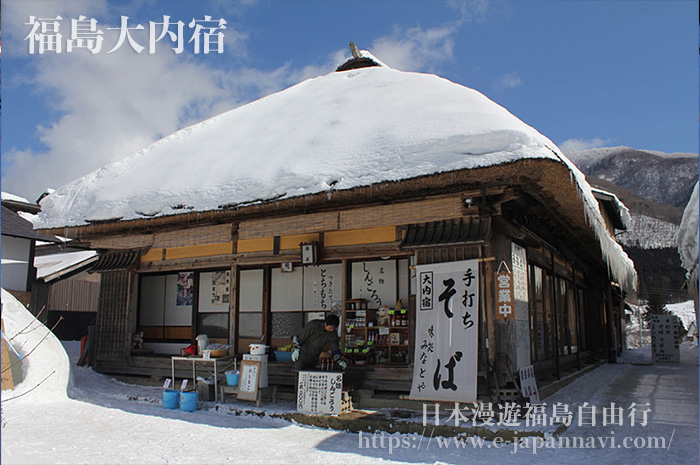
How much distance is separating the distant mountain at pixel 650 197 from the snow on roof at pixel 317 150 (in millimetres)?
30476

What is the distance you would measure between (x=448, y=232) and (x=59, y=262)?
15.5m

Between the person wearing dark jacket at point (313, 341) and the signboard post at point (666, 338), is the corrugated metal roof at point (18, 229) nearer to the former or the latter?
the person wearing dark jacket at point (313, 341)

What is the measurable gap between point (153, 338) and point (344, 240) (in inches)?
196

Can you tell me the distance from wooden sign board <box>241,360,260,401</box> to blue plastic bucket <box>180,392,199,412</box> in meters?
0.61

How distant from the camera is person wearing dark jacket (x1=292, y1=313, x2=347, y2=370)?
692cm

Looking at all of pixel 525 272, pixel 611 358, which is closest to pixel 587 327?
pixel 611 358

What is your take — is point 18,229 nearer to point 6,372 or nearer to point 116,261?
point 116,261

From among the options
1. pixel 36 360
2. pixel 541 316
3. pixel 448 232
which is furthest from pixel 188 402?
pixel 541 316

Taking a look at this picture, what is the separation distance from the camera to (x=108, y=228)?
8.74 meters

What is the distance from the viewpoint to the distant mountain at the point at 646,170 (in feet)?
263

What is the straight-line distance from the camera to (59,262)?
17.0 meters

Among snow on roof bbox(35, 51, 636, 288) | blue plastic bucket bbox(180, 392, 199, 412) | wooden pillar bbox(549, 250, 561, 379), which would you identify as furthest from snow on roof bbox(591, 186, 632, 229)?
blue plastic bucket bbox(180, 392, 199, 412)

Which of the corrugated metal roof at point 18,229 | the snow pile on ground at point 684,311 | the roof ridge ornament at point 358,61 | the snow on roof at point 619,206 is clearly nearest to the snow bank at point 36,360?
the corrugated metal roof at point 18,229

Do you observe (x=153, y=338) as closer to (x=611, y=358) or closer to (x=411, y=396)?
(x=411, y=396)
